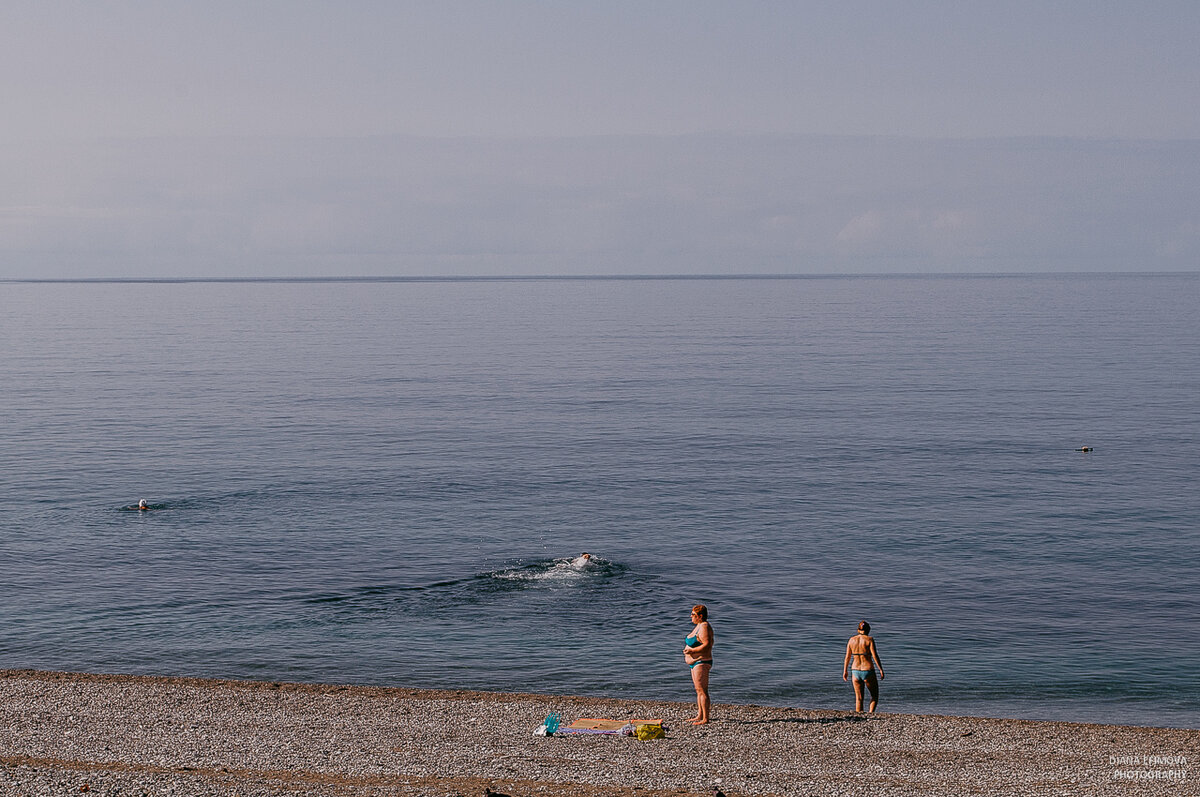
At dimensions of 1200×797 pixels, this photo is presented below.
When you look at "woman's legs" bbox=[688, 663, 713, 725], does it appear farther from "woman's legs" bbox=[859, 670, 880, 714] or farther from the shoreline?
"woman's legs" bbox=[859, 670, 880, 714]

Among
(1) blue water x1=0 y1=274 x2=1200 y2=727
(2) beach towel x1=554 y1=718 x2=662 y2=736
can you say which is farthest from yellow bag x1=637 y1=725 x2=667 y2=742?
(1) blue water x1=0 y1=274 x2=1200 y2=727

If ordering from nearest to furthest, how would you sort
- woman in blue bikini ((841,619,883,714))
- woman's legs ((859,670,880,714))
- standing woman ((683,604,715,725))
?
standing woman ((683,604,715,725)) < woman in blue bikini ((841,619,883,714)) < woman's legs ((859,670,880,714))

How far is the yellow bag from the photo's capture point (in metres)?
24.8

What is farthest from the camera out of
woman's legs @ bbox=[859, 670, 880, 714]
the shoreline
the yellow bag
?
woman's legs @ bbox=[859, 670, 880, 714]

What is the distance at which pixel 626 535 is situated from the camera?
47.9 meters

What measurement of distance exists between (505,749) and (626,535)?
24.3 meters

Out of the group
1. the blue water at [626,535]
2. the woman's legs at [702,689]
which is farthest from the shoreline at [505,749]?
the blue water at [626,535]

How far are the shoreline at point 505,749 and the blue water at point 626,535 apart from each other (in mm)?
3093

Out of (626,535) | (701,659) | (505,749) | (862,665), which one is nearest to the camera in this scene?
(505,749)

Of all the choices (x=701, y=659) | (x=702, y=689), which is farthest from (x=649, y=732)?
(x=701, y=659)

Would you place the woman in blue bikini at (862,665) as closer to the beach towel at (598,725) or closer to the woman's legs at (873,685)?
the woman's legs at (873,685)

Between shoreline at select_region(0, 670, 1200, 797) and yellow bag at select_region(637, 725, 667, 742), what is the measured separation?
0.33 meters

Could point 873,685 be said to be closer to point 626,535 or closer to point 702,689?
point 702,689

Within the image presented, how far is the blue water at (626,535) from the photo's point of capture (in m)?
33.2
